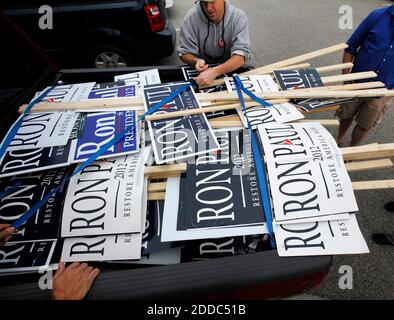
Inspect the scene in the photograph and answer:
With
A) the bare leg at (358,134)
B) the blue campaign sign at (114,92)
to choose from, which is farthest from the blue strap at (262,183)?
the bare leg at (358,134)

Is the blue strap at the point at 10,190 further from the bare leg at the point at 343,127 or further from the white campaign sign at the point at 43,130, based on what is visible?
the bare leg at the point at 343,127

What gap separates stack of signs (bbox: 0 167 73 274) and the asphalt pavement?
1.94 metres

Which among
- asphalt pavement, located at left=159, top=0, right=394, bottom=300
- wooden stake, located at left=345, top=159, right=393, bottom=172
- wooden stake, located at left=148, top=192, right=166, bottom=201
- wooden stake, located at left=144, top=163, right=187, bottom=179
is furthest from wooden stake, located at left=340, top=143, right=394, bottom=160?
asphalt pavement, located at left=159, top=0, right=394, bottom=300

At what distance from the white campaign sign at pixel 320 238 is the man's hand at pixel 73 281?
82 centimetres

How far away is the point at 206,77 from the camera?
199 cm

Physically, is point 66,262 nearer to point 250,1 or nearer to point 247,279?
point 247,279

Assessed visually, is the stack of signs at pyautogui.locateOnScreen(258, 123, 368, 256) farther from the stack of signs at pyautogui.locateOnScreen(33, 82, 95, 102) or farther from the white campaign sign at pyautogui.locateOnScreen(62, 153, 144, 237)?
the stack of signs at pyautogui.locateOnScreen(33, 82, 95, 102)

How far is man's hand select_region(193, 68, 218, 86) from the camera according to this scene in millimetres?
1980

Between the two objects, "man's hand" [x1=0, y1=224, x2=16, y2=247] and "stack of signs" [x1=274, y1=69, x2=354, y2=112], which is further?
"stack of signs" [x1=274, y1=69, x2=354, y2=112]

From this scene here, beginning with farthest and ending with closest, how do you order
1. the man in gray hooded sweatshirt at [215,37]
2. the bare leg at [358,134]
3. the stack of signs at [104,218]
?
1. the bare leg at [358,134]
2. the man in gray hooded sweatshirt at [215,37]
3. the stack of signs at [104,218]

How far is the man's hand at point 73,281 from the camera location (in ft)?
3.60

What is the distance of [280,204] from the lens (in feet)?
4.13

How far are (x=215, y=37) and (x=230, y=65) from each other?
1.19ft

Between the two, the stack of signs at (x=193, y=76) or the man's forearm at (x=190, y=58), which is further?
the man's forearm at (x=190, y=58)
